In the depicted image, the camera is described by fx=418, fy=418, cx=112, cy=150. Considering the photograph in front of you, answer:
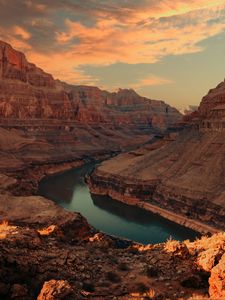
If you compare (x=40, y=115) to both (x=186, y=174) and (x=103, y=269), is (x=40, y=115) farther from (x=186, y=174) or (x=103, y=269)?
(x=103, y=269)

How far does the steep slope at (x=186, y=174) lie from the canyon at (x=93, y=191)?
0.80ft

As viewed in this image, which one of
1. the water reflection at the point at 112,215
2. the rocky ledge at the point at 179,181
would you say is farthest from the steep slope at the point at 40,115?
the rocky ledge at the point at 179,181

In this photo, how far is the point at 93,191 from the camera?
103 metres

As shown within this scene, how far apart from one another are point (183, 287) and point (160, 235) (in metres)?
44.5

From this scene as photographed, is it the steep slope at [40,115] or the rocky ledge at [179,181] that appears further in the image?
the steep slope at [40,115]

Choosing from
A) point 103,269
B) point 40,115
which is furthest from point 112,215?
point 40,115

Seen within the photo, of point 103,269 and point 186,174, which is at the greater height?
point 103,269

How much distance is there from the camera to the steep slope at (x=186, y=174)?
75.1 meters

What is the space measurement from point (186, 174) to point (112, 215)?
62.2 feet

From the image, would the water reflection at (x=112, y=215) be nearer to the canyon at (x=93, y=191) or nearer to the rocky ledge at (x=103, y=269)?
the canyon at (x=93, y=191)

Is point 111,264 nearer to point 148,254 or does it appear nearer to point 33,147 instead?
point 148,254

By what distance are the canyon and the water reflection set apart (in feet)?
11.8

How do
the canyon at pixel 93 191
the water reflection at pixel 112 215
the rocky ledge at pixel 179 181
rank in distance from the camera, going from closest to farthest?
the canyon at pixel 93 191
the water reflection at pixel 112 215
the rocky ledge at pixel 179 181

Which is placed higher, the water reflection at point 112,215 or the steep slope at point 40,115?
the steep slope at point 40,115
